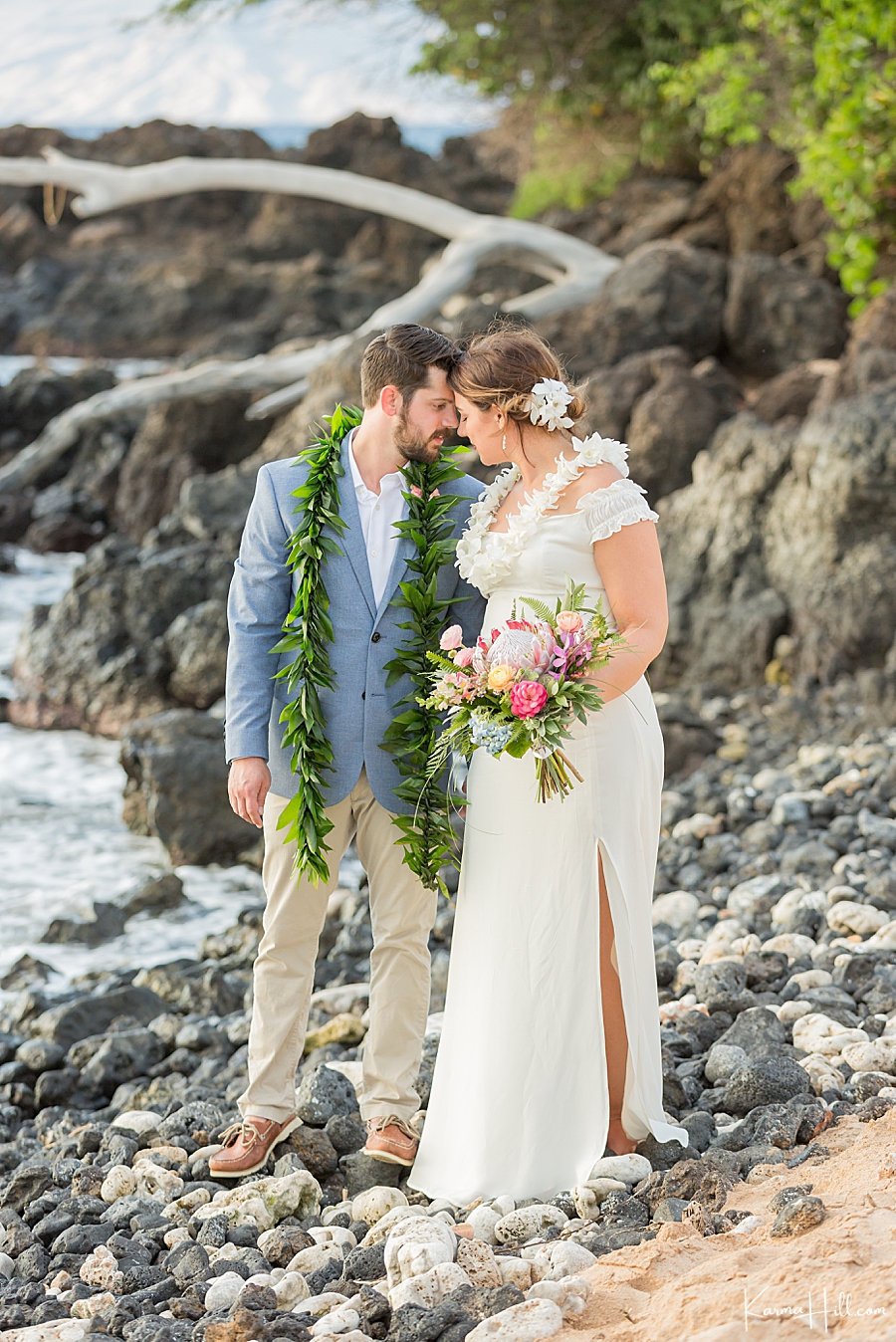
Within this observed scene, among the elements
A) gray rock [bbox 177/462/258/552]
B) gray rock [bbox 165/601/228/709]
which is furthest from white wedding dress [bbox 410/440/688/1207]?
gray rock [bbox 177/462/258/552]


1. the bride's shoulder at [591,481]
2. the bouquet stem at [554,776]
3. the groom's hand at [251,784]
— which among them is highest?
the bride's shoulder at [591,481]

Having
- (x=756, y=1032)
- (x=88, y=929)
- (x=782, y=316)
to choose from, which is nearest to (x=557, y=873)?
(x=756, y=1032)

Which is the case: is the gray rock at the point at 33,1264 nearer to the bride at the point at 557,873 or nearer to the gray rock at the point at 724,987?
the bride at the point at 557,873

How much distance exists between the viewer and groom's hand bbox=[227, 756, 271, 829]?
11.8 ft

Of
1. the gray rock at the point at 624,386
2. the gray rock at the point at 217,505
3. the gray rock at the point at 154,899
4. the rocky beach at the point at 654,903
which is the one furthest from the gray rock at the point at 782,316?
the gray rock at the point at 154,899

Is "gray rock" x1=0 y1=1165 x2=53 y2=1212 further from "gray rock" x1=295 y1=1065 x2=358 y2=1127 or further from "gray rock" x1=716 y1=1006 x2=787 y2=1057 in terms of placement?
"gray rock" x1=716 y1=1006 x2=787 y2=1057

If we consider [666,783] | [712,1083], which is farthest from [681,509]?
[712,1083]

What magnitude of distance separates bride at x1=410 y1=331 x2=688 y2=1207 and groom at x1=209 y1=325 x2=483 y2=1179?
0.23 metres

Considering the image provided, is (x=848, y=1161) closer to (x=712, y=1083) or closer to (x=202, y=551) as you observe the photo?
(x=712, y=1083)

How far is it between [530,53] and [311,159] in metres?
10.6

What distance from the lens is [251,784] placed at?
360 centimetres

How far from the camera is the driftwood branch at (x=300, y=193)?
44.5 ft

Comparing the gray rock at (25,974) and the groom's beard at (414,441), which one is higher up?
the groom's beard at (414,441)

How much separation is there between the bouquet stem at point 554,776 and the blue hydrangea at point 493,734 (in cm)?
14
